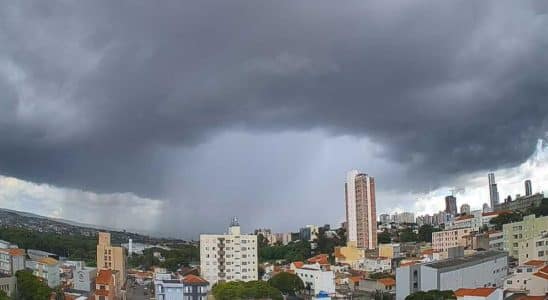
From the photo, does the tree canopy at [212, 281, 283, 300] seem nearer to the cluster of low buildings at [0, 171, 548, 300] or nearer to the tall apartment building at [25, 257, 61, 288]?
the cluster of low buildings at [0, 171, 548, 300]

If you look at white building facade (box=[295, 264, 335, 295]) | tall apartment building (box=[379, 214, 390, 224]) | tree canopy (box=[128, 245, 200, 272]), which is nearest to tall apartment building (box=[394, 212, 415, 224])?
tall apartment building (box=[379, 214, 390, 224])

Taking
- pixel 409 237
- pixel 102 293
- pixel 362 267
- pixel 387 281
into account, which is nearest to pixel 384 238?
pixel 409 237

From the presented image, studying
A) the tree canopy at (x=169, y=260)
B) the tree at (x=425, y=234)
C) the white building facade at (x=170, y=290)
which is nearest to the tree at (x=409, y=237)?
the tree at (x=425, y=234)

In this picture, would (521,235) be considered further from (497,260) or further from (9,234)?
(9,234)

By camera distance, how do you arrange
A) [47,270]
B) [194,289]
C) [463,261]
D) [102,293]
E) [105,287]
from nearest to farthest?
1. [463,261]
2. [194,289]
3. [102,293]
4. [105,287]
5. [47,270]

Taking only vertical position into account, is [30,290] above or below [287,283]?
above

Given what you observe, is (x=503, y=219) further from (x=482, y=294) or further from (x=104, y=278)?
(x=104, y=278)

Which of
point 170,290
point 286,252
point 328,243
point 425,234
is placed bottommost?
point 170,290

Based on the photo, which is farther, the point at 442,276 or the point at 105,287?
the point at 105,287
